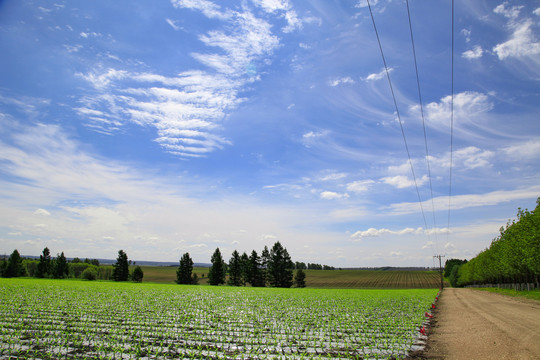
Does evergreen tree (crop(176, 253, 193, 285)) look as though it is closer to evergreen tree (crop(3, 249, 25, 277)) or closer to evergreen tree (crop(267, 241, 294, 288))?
evergreen tree (crop(267, 241, 294, 288))

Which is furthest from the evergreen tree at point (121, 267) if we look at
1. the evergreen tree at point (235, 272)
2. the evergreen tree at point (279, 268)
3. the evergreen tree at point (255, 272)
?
the evergreen tree at point (279, 268)

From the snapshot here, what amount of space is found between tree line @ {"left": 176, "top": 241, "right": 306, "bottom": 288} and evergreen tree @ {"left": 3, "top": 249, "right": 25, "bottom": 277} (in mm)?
58253

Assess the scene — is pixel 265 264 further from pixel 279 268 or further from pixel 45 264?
pixel 45 264

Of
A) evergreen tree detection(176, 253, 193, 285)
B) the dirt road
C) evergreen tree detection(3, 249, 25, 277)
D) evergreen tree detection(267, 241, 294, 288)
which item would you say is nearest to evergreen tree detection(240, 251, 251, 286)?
→ evergreen tree detection(267, 241, 294, 288)

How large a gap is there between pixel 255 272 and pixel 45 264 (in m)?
83.1

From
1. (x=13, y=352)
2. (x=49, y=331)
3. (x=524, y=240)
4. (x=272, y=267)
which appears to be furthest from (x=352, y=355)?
(x=272, y=267)

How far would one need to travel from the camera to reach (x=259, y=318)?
23516 millimetres

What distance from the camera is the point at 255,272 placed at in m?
113

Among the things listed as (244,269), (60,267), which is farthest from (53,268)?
(244,269)

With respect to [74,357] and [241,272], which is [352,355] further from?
[241,272]

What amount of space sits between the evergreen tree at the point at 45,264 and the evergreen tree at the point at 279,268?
8793cm

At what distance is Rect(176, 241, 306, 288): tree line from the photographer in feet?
355

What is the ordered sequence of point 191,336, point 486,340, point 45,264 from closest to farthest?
point 486,340, point 191,336, point 45,264

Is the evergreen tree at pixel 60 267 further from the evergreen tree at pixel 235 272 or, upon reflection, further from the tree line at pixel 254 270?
the evergreen tree at pixel 235 272
